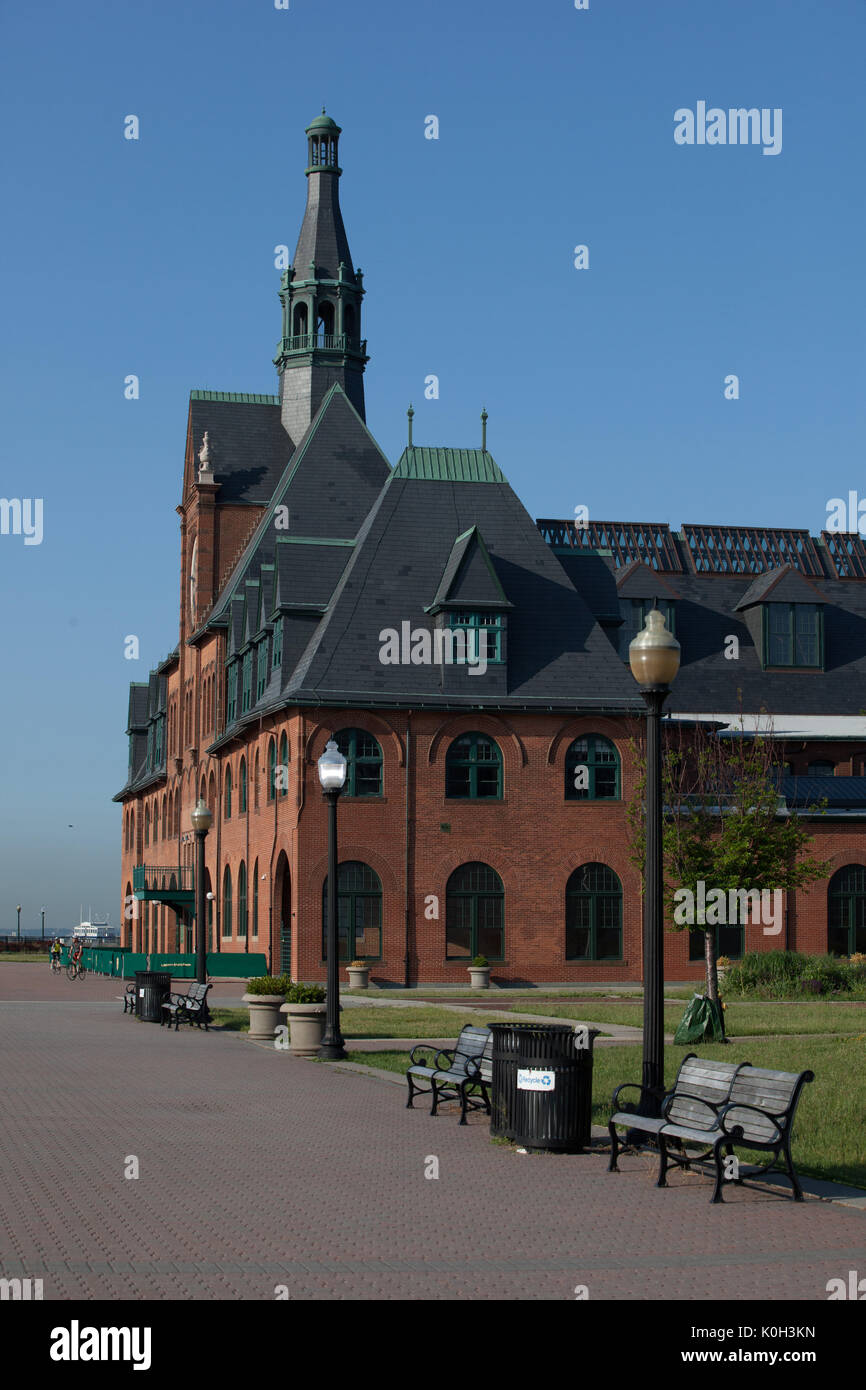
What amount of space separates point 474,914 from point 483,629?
26.6 ft

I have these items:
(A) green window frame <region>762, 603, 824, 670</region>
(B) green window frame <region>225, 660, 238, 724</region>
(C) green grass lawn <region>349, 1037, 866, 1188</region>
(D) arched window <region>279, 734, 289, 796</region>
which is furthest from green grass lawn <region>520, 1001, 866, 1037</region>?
(B) green window frame <region>225, 660, 238, 724</region>

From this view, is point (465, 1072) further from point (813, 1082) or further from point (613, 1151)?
point (813, 1082)

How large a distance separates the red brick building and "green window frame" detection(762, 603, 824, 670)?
0.09m

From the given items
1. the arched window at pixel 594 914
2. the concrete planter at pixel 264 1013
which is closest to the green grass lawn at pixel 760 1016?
the concrete planter at pixel 264 1013

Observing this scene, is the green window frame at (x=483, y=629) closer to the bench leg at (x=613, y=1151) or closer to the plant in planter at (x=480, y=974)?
the plant in planter at (x=480, y=974)

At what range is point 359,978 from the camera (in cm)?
4428

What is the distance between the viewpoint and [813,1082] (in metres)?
19.1

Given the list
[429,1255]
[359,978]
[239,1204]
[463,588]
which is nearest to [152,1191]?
[239,1204]

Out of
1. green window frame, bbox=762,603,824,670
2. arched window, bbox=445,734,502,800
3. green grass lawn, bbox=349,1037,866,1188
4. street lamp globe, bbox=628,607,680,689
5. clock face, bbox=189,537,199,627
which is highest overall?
clock face, bbox=189,537,199,627

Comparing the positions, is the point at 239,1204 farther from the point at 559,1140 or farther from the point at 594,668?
the point at 594,668

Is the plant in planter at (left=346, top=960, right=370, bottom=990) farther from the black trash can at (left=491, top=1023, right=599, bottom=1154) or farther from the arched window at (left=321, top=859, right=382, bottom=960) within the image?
the black trash can at (left=491, top=1023, right=599, bottom=1154)

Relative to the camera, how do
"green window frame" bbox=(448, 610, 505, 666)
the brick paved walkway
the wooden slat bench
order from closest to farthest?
the brick paved walkway
the wooden slat bench
"green window frame" bbox=(448, 610, 505, 666)

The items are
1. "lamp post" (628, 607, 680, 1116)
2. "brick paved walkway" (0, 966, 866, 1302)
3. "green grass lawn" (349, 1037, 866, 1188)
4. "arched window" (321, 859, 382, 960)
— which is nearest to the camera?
"brick paved walkway" (0, 966, 866, 1302)

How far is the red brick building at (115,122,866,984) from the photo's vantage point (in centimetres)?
4597
